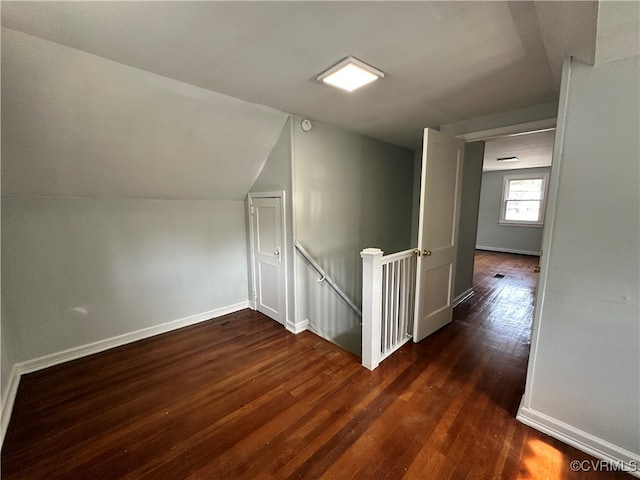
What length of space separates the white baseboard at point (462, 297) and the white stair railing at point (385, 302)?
1.16m

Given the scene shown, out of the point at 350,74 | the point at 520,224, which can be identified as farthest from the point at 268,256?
the point at 520,224

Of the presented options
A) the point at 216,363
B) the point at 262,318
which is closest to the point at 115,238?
the point at 216,363

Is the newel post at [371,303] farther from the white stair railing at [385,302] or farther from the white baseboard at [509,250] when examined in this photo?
the white baseboard at [509,250]

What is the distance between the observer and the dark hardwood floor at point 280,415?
1.41 metres

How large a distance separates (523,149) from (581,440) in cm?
472

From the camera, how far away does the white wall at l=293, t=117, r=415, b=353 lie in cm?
288

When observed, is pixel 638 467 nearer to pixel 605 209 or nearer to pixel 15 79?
pixel 605 209

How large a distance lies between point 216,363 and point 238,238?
1590 millimetres

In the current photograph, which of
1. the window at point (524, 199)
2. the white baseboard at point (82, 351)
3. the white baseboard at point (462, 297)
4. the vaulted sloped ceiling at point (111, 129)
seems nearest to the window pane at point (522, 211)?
the window at point (524, 199)

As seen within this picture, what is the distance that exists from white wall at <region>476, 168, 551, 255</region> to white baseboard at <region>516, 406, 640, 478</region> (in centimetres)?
635

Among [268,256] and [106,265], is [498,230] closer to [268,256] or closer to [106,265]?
[268,256]

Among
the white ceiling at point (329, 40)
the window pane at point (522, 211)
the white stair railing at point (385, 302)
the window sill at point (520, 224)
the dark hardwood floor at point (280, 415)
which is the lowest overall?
the dark hardwood floor at point (280, 415)

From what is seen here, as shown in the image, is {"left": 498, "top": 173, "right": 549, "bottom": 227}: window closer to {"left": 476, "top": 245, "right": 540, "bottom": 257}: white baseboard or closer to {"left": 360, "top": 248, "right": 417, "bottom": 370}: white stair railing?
{"left": 476, "top": 245, "right": 540, "bottom": 257}: white baseboard

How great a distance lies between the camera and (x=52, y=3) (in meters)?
1.17
